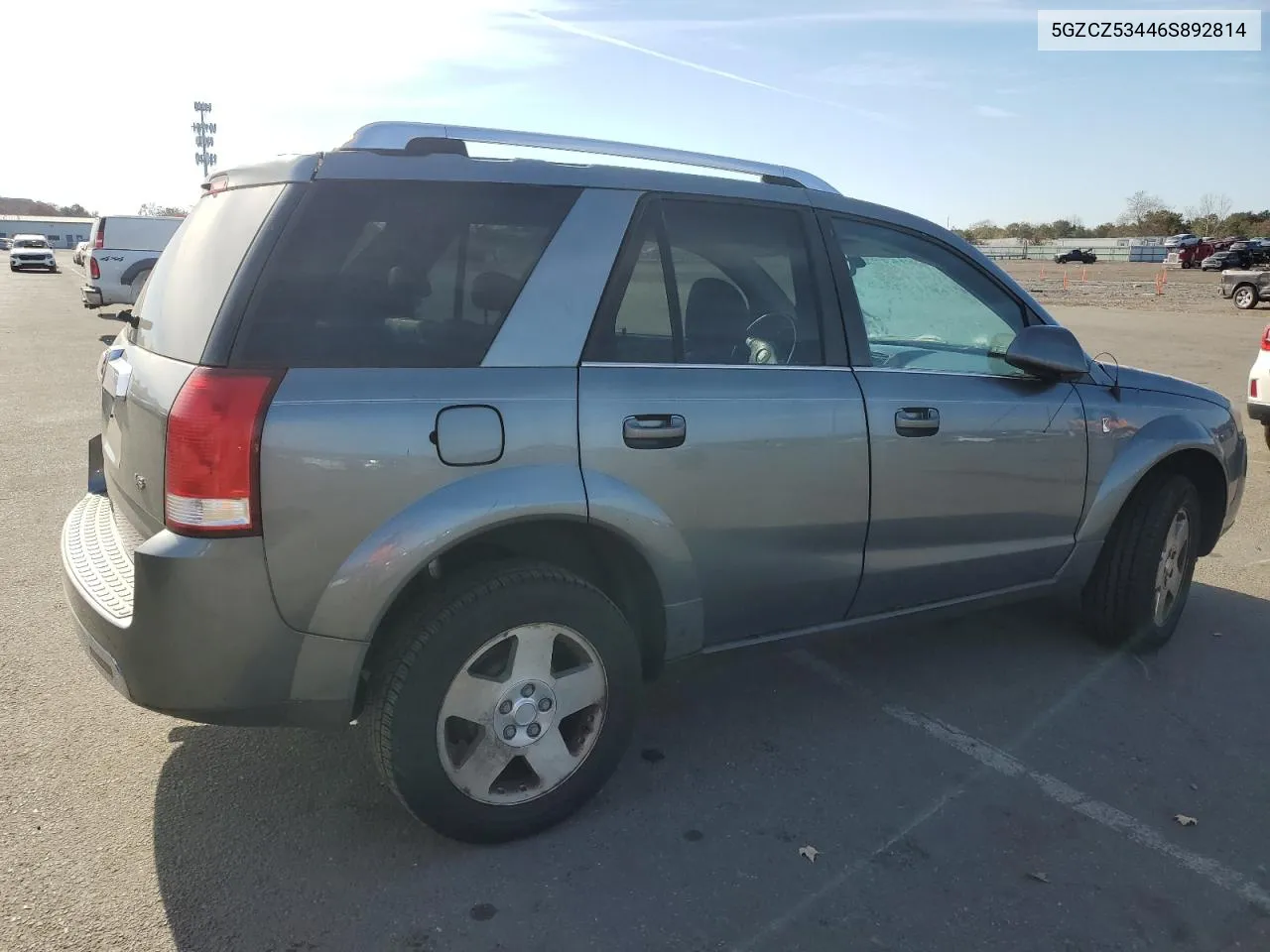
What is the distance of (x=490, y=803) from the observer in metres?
2.86

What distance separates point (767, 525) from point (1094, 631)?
2.14 metres

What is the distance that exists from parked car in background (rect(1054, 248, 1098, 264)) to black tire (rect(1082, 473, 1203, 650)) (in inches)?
2949

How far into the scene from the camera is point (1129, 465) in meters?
4.14

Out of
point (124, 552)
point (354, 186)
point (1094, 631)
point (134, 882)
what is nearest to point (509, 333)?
point (354, 186)

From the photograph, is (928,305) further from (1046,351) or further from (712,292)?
(712,292)

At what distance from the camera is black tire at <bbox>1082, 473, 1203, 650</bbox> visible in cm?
429

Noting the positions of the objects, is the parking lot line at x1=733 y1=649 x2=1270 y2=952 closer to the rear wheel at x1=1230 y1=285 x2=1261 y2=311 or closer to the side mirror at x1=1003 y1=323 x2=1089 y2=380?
the side mirror at x1=1003 y1=323 x2=1089 y2=380

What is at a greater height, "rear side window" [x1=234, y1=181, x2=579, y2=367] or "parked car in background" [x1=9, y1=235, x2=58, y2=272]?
"parked car in background" [x1=9, y1=235, x2=58, y2=272]

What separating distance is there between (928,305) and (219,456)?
8.87 ft

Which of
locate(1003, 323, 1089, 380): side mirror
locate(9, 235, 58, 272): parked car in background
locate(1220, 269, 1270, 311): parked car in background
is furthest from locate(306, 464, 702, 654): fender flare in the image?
locate(9, 235, 58, 272): parked car in background

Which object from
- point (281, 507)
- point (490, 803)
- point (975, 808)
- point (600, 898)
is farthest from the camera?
point (975, 808)

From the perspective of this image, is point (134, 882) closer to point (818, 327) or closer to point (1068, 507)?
point (818, 327)

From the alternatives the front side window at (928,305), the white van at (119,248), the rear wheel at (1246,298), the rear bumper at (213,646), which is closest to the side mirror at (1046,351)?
the front side window at (928,305)

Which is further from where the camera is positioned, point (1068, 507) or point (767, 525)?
point (1068, 507)
